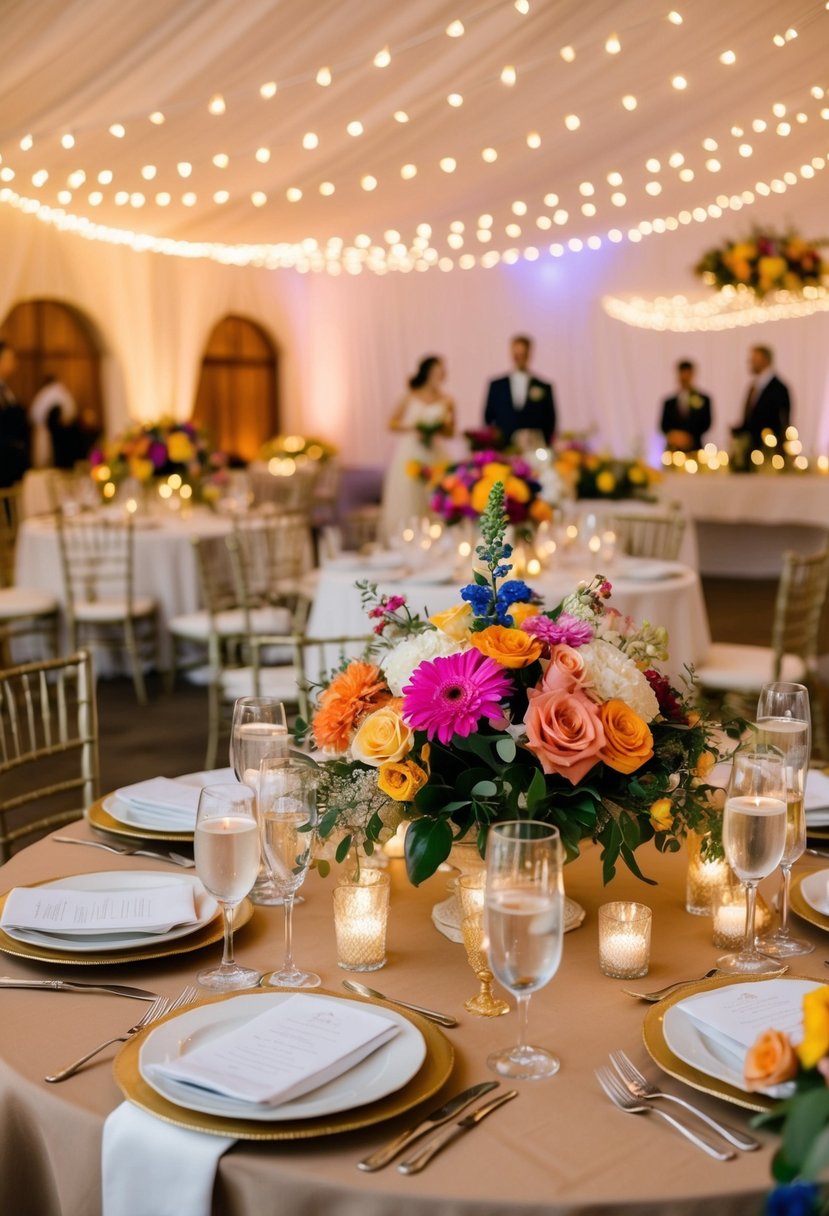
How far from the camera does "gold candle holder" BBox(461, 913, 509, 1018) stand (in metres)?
1.48

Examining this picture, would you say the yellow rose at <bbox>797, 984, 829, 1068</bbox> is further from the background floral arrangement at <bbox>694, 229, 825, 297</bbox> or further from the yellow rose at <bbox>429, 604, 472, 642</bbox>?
the background floral arrangement at <bbox>694, 229, 825, 297</bbox>

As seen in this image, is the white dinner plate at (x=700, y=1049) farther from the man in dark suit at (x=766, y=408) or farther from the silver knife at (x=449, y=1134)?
the man in dark suit at (x=766, y=408)

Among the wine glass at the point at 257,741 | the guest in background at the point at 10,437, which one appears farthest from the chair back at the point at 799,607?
the guest in background at the point at 10,437

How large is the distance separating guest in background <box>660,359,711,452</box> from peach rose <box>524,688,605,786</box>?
9.61m

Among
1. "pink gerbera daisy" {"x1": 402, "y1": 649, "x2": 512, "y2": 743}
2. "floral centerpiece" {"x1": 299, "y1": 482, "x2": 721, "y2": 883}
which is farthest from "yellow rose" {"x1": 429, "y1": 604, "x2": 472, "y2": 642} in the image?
"pink gerbera daisy" {"x1": 402, "y1": 649, "x2": 512, "y2": 743}

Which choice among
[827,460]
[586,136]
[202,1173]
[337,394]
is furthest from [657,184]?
[202,1173]

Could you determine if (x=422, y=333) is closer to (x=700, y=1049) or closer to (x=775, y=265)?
(x=775, y=265)

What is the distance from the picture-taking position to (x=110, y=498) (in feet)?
25.2

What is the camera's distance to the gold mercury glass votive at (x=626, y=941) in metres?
1.57

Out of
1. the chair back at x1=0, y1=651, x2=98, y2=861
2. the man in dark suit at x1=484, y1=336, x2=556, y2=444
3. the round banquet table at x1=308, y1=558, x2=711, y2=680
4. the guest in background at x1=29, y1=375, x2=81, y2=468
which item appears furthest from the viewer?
the guest in background at x1=29, y1=375, x2=81, y2=468

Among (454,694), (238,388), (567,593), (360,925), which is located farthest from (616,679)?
(238,388)

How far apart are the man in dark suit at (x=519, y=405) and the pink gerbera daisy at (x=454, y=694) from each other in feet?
A: 27.6

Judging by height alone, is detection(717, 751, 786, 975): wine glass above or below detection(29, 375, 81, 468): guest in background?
below

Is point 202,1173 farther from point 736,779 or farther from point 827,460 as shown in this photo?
point 827,460
